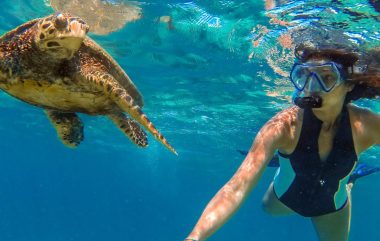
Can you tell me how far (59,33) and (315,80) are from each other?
9.62ft

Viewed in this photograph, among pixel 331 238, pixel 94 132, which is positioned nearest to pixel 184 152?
pixel 94 132

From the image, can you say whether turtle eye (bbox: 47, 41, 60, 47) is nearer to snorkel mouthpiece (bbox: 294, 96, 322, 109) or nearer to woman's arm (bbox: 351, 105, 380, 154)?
snorkel mouthpiece (bbox: 294, 96, 322, 109)

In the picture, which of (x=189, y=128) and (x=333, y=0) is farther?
(x=189, y=128)

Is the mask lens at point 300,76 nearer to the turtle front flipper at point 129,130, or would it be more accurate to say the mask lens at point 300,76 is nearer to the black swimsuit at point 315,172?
the black swimsuit at point 315,172

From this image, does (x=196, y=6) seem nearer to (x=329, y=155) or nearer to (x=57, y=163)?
(x=329, y=155)

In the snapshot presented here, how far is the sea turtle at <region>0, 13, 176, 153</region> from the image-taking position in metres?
3.77

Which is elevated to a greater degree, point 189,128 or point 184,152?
point 189,128

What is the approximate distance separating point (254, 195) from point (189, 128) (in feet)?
135

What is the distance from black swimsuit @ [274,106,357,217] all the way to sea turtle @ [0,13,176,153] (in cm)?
181

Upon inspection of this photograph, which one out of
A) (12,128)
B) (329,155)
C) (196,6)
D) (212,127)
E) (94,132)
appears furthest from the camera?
(12,128)

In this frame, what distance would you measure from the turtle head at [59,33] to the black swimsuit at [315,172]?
2887 millimetres

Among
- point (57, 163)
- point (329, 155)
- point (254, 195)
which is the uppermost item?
point (329, 155)

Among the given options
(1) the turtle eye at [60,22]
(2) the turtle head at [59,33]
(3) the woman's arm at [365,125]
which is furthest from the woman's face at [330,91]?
(1) the turtle eye at [60,22]

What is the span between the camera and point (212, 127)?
23391 millimetres
